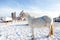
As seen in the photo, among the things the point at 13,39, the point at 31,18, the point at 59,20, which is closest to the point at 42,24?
the point at 31,18

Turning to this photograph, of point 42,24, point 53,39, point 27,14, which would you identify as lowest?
point 53,39

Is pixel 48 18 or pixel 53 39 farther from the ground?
pixel 48 18

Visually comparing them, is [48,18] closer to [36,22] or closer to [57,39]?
[36,22]

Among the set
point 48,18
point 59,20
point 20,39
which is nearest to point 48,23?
point 48,18

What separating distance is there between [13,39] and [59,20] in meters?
17.3

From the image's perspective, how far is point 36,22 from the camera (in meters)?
4.67

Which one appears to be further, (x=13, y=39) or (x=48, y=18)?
(x=48, y=18)

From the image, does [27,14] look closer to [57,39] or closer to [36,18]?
[36,18]

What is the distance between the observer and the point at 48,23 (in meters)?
4.96

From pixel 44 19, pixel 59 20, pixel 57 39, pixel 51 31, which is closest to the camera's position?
pixel 57 39

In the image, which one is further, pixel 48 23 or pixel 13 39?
pixel 48 23

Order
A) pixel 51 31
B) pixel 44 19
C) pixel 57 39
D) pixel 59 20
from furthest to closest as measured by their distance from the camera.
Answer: pixel 59 20, pixel 51 31, pixel 44 19, pixel 57 39

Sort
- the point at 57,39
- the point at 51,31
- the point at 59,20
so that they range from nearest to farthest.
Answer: the point at 57,39
the point at 51,31
the point at 59,20

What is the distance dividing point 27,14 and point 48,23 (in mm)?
1102
